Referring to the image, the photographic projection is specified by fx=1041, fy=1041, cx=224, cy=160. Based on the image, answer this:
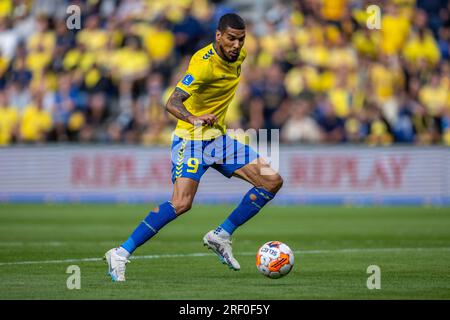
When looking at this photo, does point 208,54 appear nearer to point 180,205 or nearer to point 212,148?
point 212,148

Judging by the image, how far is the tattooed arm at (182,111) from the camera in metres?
10.2

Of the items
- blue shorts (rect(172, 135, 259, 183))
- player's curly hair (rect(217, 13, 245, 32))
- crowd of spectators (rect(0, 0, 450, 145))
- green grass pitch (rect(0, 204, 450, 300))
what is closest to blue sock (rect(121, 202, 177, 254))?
green grass pitch (rect(0, 204, 450, 300))

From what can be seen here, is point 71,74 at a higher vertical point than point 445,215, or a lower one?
higher

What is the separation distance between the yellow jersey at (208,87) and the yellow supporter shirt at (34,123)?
48.8 feet

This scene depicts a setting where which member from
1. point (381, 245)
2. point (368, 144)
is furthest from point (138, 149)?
point (381, 245)

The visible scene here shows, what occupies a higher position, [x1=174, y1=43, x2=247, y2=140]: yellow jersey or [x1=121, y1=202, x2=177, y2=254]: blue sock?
[x1=174, y1=43, x2=247, y2=140]: yellow jersey

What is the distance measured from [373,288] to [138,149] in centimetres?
1475

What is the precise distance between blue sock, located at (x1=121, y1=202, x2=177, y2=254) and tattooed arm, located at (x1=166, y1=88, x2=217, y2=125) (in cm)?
96

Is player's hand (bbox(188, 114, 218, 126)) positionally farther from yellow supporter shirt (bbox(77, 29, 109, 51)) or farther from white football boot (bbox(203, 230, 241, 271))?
yellow supporter shirt (bbox(77, 29, 109, 51))

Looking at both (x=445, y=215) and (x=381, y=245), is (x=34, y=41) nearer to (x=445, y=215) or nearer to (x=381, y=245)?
(x=445, y=215)

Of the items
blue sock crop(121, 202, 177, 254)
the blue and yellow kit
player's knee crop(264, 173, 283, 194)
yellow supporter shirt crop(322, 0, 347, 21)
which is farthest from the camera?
yellow supporter shirt crop(322, 0, 347, 21)

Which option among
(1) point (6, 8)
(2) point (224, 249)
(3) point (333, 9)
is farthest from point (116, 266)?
(1) point (6, 8)

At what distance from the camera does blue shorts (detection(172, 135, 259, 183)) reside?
36.2 ft
